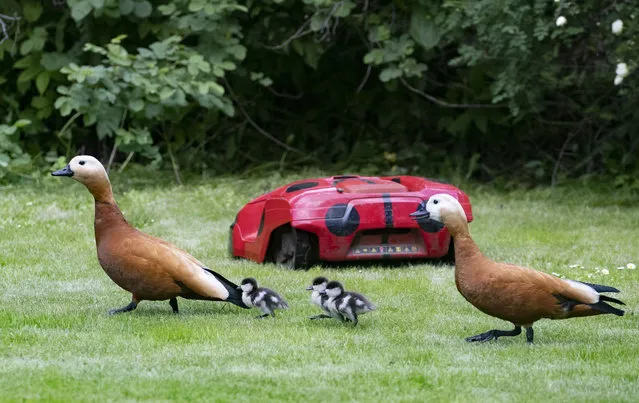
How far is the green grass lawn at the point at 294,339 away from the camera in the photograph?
530 centimetres

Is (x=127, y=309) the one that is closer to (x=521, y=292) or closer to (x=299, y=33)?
(x=521, y=292)

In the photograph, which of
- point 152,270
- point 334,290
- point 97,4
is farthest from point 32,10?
point 334,290

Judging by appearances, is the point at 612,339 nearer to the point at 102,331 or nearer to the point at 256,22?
the point at 102,331

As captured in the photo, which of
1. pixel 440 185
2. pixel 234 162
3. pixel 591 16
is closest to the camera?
pixel 440 185

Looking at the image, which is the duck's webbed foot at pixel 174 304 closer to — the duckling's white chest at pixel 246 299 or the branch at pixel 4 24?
the duckling's white chest at pixel 246 299

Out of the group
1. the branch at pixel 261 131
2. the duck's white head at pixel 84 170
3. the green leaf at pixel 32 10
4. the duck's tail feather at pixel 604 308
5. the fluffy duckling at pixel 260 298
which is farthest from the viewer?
the branch at pixel 261 131

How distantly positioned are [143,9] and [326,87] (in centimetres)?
338

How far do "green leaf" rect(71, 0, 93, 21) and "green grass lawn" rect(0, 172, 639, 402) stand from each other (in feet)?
11.3

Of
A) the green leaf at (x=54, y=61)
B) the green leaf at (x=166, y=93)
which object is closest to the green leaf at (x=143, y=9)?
the green leaf at (x=54, y=61)

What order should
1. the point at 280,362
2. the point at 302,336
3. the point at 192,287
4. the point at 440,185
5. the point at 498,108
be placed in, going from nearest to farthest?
the point at 280,362 → the point at 302,336 → the point at 192,287 → the point at 440,185 → the point at 498,108

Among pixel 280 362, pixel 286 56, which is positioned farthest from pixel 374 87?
pixel 280 362

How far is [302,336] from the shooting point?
6.43 m

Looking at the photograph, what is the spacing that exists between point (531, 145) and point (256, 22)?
399 cm

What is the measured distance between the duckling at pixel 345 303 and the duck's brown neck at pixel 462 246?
1.97ft
